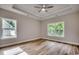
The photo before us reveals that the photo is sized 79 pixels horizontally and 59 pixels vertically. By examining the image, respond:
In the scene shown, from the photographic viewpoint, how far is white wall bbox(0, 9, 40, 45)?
1.17 m

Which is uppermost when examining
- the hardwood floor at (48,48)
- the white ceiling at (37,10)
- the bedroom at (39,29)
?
the white ceiling at (37,10)

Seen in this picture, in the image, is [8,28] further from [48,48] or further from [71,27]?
[71,27]

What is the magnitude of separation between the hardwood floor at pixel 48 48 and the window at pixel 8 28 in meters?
0.22

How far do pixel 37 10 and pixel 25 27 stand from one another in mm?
396

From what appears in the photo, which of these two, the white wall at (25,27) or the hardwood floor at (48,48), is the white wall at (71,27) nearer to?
the hardwood floor at (48,48)

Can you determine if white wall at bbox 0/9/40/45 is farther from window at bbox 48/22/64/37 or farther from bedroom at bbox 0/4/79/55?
window at bbox 48/22/64/37

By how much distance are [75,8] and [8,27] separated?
1216mm

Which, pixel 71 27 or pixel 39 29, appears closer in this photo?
pixel 71 27

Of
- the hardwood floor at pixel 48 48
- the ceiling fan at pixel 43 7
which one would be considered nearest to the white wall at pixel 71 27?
the hardwood floor at pixel 48 48

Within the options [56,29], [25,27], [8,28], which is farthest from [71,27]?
[8,28]

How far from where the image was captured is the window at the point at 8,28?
3.72ft

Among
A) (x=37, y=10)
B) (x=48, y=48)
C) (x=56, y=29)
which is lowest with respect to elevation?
(x=48, y=48)

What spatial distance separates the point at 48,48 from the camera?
1.23 metres
